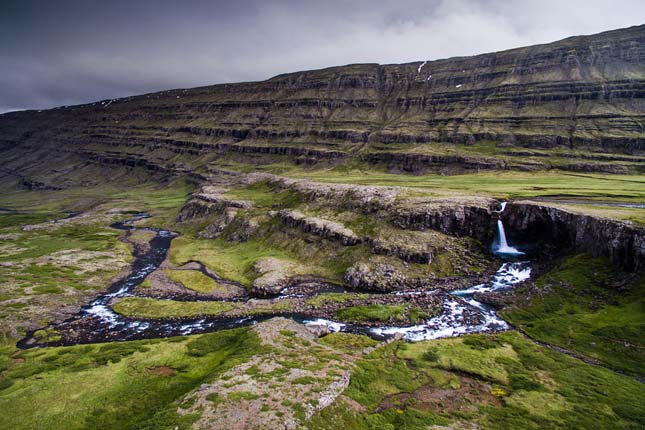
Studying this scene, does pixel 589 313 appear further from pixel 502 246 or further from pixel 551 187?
pixel 551 187

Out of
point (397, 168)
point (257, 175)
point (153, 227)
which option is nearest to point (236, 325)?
point (153, 227)

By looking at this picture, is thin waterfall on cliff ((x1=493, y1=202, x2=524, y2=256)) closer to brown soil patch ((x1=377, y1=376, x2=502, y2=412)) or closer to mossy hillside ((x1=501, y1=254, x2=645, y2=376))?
mossy hillside ((x1=501, y1=254, x2=645, y2=376))

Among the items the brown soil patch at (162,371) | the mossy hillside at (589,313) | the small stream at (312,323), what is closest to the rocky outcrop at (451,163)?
the small stream at (312,323)

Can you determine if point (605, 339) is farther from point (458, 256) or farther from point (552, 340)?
point (458, 256)

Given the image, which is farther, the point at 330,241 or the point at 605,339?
the point at 330,241

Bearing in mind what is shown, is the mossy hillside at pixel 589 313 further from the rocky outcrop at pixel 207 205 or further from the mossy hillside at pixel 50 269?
the rocky outcrop at pixel 207 205
